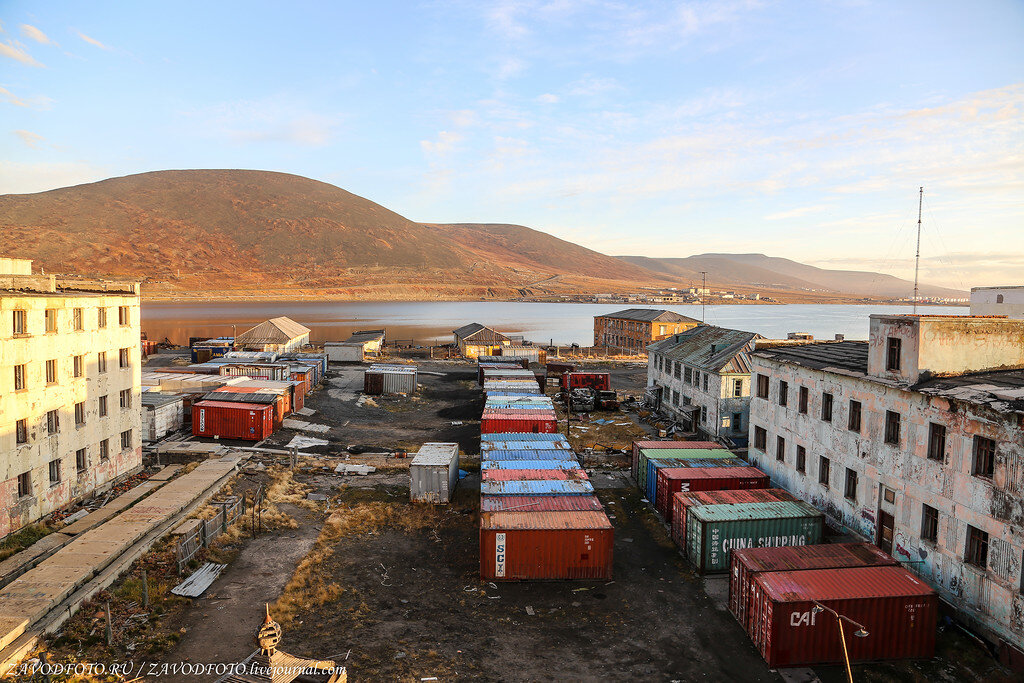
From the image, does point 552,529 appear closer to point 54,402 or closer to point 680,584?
point 680,584

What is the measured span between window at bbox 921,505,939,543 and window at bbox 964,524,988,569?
4.52ft

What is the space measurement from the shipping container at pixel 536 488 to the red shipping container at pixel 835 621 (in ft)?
32.5

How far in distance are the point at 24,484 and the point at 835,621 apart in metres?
31.8

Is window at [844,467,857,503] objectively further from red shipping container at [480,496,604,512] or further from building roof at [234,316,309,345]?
building roof at [234,316,309,345]

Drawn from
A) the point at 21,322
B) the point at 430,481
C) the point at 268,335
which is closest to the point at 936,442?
the point at 430,481

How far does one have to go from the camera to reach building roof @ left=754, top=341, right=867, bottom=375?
25.5 metres

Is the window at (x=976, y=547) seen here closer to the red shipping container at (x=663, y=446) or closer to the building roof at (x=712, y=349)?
the red shipping container at (x=663, y=446)

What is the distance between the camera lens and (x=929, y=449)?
19922mm

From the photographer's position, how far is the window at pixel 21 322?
24.4 m

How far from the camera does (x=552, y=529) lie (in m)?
22.2

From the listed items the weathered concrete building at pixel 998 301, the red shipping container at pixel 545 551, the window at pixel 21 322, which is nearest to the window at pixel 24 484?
the window at pixel 21 322

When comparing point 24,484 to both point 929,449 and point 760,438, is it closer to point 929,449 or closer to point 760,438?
point 929,449

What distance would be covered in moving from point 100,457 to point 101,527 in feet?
22.4

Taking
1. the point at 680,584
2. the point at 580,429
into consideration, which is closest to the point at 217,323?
the point at 580,429
